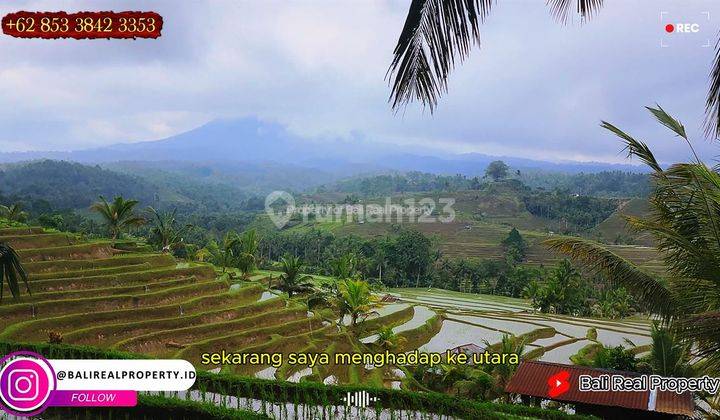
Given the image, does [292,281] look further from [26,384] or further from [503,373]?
[26,384]

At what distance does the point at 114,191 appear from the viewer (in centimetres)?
6981

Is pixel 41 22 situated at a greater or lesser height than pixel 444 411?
greater

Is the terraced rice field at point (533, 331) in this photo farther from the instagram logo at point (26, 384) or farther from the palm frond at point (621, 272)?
the instagram logo at point (26, 384)

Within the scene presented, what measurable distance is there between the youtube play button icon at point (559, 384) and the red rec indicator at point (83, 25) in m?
6.56

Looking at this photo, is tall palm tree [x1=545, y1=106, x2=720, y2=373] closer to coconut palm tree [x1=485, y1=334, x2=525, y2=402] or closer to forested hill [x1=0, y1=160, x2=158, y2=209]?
coconut palm tree [x1=485, y1=334, x2=525, y2=402]

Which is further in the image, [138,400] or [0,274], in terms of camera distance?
[138,400]

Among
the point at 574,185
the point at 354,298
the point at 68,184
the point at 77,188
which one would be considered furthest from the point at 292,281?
the point at 574,185

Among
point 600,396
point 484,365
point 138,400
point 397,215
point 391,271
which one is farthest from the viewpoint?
point 397,215

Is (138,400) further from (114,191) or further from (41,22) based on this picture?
(114,191)

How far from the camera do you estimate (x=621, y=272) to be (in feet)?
15.6

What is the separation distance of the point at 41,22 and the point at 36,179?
7130 cm

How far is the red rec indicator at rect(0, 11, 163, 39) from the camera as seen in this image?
18.1ft

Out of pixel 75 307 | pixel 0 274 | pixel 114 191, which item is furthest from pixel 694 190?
pixel 114 191

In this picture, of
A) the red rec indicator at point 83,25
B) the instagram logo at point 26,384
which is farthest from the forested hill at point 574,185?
the instagram logo at point 26,384
